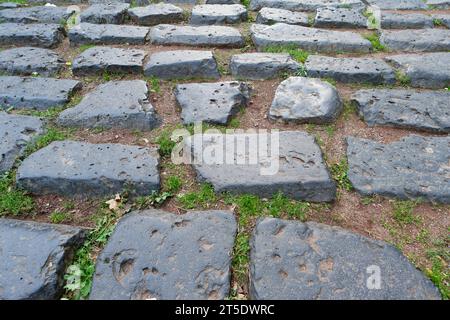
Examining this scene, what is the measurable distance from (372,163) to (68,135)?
1.57 m

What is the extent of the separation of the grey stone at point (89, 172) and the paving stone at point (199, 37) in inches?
50.7

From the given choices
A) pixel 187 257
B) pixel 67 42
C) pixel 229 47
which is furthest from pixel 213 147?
pixel 67 42

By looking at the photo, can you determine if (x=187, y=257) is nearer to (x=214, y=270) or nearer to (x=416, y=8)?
(x=214, y=270)

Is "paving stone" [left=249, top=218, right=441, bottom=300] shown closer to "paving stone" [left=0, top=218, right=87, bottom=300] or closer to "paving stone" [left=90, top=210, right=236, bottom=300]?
"paving stone" [left=90, top=210, right=236, bottom=300]

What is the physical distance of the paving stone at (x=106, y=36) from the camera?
9.71 ft

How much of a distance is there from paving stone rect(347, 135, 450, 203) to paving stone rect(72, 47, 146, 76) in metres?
1.48

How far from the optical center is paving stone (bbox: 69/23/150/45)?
2.96m

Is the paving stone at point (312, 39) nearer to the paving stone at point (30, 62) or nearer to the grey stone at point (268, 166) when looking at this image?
the grey stone at point (268, 166)

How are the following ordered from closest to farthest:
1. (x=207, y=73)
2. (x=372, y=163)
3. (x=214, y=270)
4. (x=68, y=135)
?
(x=214, y=270) → (x=372, y=163) → (x=68, y=135) → (x=207, y=73)

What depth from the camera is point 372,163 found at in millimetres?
1906

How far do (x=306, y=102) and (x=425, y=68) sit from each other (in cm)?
92

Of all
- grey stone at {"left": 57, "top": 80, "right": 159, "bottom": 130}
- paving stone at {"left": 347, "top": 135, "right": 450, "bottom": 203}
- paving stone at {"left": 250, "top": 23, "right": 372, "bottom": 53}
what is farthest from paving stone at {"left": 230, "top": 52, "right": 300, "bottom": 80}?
paving stone at {"left": 347, "top": 135, "right": 450, "bottom": 203}

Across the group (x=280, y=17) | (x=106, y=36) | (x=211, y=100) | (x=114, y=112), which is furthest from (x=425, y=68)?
(x=106, y=36)
